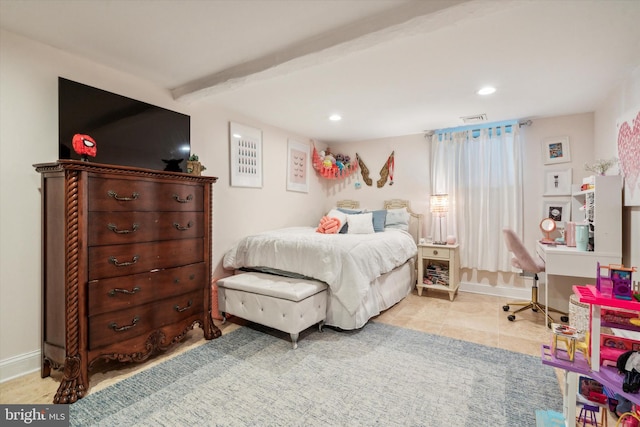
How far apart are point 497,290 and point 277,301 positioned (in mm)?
3157

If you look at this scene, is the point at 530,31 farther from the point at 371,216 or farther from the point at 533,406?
the point at 371,216

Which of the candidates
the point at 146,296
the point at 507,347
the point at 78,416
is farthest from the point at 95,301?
the point at 507,347

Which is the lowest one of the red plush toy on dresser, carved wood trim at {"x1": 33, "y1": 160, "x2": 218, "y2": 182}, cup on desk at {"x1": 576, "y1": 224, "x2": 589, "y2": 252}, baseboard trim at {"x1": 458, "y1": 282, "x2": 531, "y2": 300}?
baseboard trim at {"x1": 458, "y1": 282, "x2": 531, "y2": 300}

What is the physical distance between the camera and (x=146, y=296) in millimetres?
2215

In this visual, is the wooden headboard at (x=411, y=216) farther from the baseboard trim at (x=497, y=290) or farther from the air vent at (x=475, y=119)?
the air vent at (x=475, y=119)

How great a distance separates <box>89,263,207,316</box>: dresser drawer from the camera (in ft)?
6.42

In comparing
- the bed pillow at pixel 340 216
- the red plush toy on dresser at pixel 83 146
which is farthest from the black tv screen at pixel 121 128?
the bed pillow at pixel 340 216

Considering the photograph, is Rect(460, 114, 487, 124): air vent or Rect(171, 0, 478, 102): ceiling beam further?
Rect(460, 114, 487, 124): air vent

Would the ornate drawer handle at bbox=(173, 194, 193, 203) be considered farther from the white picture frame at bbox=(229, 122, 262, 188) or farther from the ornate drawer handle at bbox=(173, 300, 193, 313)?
the white picture frame at bbox=(229, 122, 262, 188)

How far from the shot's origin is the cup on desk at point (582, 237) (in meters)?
2.76

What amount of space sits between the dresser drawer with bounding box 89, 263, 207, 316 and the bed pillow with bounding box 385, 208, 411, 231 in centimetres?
272

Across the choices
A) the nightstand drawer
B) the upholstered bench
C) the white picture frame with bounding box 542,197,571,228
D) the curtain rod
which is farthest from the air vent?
the upholstered bench

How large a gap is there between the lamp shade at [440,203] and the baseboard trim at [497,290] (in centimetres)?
110

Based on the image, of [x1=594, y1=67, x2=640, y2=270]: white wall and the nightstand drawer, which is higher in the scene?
[x1=594, y1=67, x2=640, y2=270]: white wall
